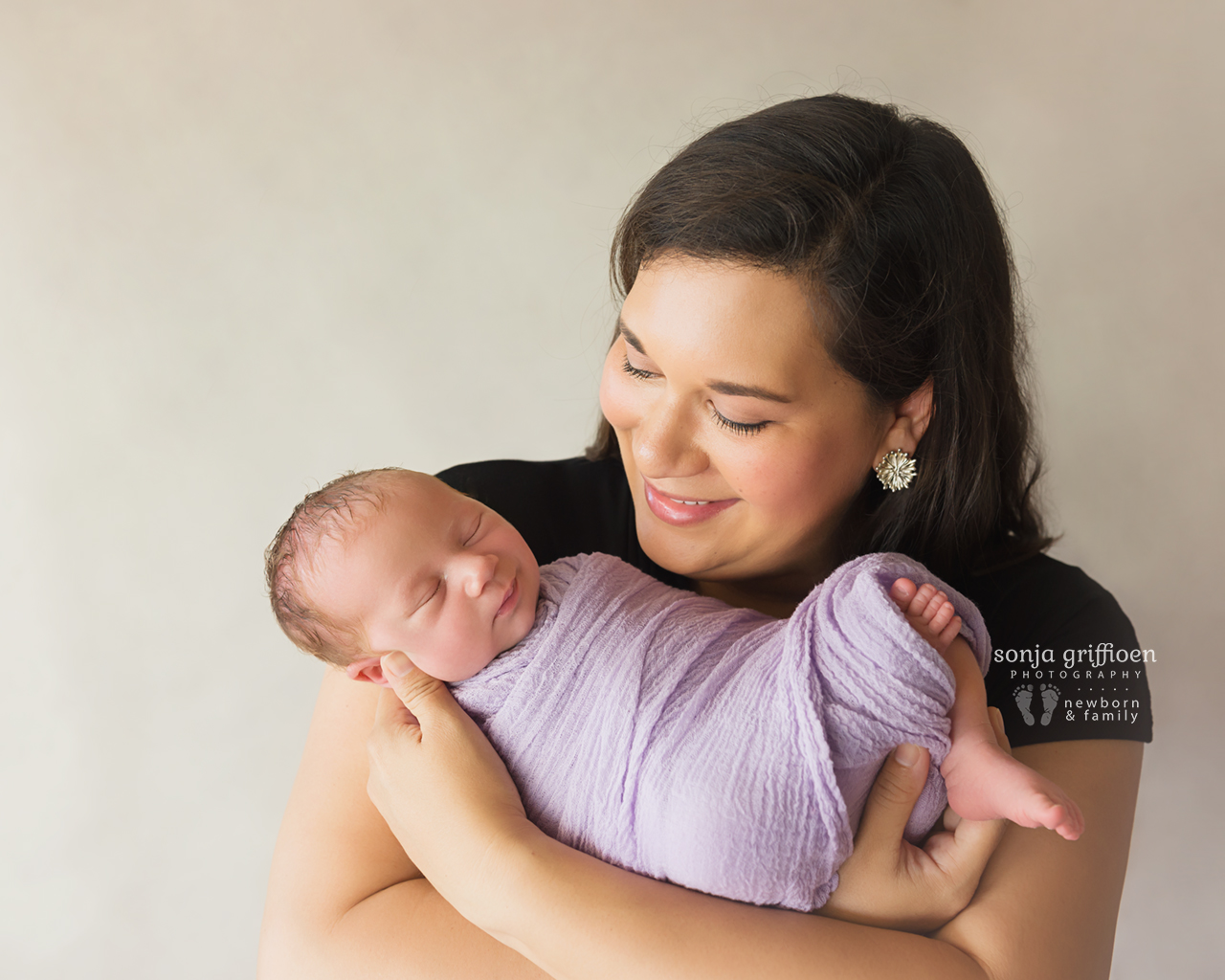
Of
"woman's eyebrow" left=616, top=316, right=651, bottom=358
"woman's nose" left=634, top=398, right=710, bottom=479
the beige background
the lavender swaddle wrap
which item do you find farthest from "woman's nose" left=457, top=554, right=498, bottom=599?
the beige background

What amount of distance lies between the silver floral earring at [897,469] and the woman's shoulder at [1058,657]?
22 cm

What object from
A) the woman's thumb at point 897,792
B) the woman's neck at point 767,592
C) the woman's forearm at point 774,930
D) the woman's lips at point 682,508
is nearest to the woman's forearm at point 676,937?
the woman's forearm at point 774,930

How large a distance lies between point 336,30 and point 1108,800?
6.94 feet

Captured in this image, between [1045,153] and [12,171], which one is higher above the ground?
[1045,153]

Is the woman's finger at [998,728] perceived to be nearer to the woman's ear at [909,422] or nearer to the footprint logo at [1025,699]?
the footprint logo at [1025,699]

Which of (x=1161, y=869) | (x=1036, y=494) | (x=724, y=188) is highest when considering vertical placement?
(x=724, y=188)

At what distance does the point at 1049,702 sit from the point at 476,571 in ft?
2.77

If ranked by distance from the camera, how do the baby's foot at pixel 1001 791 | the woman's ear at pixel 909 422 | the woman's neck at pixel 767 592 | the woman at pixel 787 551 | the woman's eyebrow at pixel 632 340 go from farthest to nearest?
the woman's neck at pixel 767 592, the woman's ear at pixel 909 422, the woman's eyebrow at pixel 632 340, the woman at pixel 787 551, the baby's foot at pixel 1001 791

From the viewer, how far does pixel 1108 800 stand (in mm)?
1154

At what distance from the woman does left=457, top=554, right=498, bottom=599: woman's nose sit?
0.50 ft

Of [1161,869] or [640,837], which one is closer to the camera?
[640,837]

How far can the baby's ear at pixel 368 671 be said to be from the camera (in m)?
1.18

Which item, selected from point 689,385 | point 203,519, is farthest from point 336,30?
point 689,385

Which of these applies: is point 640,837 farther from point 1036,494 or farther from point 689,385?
point 1036,494
